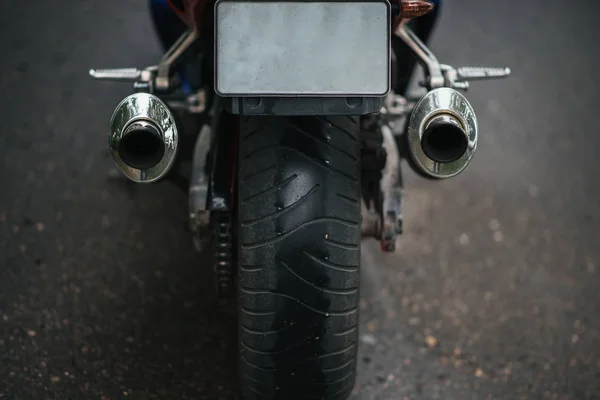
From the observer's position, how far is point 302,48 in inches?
50.9

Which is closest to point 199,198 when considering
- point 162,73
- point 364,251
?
point 162,73

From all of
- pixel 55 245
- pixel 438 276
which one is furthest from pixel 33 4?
pixel 438 276

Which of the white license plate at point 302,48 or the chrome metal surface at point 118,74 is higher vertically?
the white license plate at point 302,48

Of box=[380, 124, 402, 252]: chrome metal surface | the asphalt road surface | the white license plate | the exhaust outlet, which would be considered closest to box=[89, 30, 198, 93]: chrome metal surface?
the exhaust outlet

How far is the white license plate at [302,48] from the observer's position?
1.29 meters

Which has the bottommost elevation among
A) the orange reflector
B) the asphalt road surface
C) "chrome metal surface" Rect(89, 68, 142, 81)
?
the asphalt road surface

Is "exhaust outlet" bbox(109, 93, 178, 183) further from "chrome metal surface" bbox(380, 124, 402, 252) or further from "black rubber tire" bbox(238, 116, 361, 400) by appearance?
"chrome metal surface" bbox(380, 124, 402, 252)

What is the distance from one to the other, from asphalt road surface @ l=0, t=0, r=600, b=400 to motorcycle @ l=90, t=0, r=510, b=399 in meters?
0.44

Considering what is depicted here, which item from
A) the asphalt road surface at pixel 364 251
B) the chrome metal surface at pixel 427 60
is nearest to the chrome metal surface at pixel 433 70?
the chrome metal surface at pixel 427 60

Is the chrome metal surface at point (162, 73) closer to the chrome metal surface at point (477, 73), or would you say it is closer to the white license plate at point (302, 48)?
the white license plate at point (302, 48)

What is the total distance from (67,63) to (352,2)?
187 cm

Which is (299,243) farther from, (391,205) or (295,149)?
(391,205)

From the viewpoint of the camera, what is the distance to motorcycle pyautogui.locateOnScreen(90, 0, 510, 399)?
130 centimetres

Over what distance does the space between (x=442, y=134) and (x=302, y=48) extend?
0.33m
